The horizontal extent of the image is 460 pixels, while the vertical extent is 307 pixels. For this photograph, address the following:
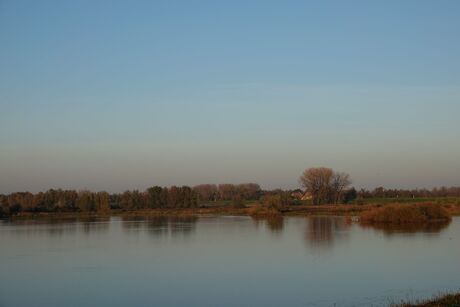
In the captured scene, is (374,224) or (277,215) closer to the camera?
(374,224)

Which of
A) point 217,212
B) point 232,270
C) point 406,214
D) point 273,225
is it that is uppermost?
point 406,214

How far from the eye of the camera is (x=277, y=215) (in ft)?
157

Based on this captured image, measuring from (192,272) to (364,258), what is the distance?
5768 millimetres

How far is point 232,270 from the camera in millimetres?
15570

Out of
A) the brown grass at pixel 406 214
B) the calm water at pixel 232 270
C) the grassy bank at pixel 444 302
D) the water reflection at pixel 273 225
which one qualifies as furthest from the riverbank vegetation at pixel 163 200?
the grassy bank at pixel 444 302

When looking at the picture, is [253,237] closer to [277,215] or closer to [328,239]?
[328,239]

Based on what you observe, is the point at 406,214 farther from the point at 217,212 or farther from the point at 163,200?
the point at 163,200

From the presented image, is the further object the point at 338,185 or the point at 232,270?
the point at 338,185

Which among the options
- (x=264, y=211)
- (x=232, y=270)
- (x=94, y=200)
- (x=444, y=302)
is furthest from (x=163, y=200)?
(x=444, y=302)

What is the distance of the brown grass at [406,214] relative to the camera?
33.9 m

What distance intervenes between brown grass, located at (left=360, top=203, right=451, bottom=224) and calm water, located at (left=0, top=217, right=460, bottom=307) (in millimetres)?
8612

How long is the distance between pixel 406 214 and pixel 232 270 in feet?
69.9

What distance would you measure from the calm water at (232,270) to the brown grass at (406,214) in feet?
28.3

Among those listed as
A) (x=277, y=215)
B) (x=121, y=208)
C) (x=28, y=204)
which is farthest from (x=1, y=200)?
(x=277, y=215)
